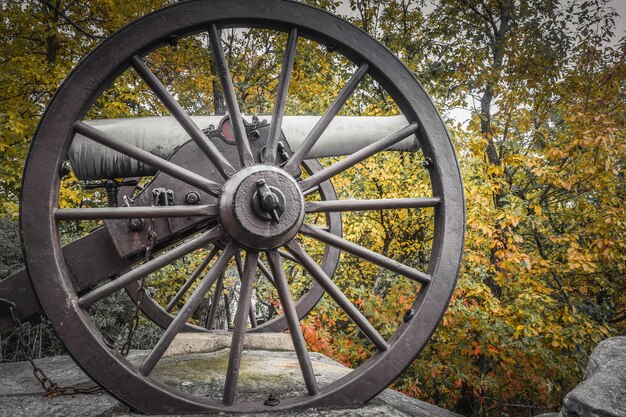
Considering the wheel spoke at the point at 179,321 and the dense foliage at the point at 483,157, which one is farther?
the dense foliage at the point at 483,157

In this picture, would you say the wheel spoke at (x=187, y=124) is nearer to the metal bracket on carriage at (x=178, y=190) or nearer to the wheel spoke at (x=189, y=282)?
the metal bracket on carriage at (x=178, y=190)

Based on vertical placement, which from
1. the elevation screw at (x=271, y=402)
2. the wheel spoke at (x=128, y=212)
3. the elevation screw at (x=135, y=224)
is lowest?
the elevation screw at (x=271, y=402)

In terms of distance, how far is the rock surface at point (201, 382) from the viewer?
7.05 feet

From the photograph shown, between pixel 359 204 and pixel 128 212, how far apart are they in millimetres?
1083

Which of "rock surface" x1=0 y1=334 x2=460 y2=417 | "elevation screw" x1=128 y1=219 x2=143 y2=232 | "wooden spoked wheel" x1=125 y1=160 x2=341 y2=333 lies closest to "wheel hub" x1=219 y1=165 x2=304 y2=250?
"elevation screw" x1=128 y1=219 x2=143 y2=232

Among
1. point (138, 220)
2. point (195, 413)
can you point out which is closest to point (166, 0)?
point (138, 220)

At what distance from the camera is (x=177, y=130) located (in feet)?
8.64

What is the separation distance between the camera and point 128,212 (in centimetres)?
192

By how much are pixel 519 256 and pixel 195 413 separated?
4.13 metres

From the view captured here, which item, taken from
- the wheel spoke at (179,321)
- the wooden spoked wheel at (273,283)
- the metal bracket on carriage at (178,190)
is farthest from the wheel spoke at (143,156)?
the wooden spoked wheel at (273,283)

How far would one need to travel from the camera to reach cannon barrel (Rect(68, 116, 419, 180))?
2.45 meters

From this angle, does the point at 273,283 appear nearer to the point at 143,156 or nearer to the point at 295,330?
the point at 295,330

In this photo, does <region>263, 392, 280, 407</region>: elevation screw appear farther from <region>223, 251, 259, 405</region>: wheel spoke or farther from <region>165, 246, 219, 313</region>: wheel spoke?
<region>165, 246, 219, 313</region>: wheel spoke

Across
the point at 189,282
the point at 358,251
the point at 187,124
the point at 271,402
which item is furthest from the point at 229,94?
the point at 189,282
